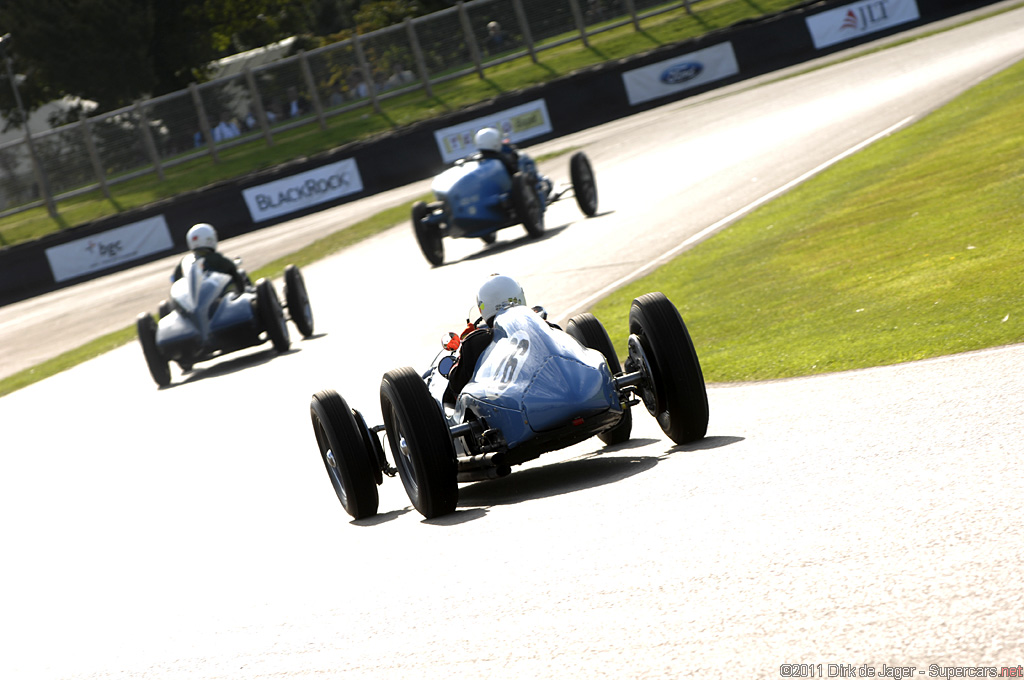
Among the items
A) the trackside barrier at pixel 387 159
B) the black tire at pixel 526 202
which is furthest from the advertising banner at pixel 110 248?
the black tire at pixel 526 202

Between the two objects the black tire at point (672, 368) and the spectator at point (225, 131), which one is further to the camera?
the spectator at point (225, 131)

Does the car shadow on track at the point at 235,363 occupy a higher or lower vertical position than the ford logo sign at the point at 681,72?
lower

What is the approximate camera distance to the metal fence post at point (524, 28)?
132 ft

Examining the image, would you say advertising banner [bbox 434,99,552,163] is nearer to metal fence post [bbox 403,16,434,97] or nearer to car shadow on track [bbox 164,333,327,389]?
metal fence post [bbox 403,16,434,97]

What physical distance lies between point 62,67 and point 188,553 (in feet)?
167

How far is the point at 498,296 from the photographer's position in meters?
8.10

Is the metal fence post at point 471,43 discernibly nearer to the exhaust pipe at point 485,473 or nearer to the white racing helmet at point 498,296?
the white racing helmet at point 498,296

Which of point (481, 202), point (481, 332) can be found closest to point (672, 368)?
point (481, 332)

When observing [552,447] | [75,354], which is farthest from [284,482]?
[75,354]

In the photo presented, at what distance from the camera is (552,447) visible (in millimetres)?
7125

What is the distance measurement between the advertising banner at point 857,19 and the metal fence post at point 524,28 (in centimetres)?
862

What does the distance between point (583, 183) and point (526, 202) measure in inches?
62.3

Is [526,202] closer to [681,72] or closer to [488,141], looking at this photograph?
[488,141]

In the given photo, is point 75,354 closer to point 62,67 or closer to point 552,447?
point 552,447
